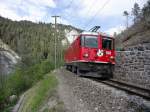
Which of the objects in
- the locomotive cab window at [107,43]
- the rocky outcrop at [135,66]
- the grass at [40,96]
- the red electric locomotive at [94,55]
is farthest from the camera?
the locomotive cab window at [107,43]

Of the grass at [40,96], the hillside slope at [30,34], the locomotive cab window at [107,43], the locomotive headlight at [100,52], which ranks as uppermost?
the hillside slope at [30,34]

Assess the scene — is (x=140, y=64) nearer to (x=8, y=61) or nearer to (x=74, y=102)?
(x=74, y=102)

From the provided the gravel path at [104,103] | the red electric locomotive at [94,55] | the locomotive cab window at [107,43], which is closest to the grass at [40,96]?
the red electric locomotive at [94,55]

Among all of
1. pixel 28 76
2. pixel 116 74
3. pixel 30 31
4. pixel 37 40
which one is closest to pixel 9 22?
pixel 30 31

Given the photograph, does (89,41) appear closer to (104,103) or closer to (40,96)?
(40,96)

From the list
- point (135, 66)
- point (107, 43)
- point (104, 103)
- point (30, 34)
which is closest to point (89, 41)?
point (107, 43)

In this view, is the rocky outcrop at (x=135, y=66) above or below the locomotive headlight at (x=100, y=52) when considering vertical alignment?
below

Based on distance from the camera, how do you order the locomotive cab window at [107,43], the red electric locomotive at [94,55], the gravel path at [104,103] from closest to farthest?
the gravel path at [104,103]
the red electric locomotive at [94,55]
the locomotive cab window at [107,43]

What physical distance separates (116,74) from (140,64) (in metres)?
4.07

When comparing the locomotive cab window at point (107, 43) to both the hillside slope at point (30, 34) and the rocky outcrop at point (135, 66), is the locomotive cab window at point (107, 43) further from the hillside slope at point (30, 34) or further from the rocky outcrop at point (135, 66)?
the hillside slope at point (30, 34)

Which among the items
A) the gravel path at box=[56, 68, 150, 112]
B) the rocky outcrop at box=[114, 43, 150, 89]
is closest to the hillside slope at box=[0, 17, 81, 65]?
the rocky outcrop at box=[114, 43, 150, 89]

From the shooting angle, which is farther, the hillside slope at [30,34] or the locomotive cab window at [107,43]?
the hillside slope at [30,34]

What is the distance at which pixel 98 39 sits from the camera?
19.6 meters

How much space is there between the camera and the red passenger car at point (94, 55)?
19109mm
